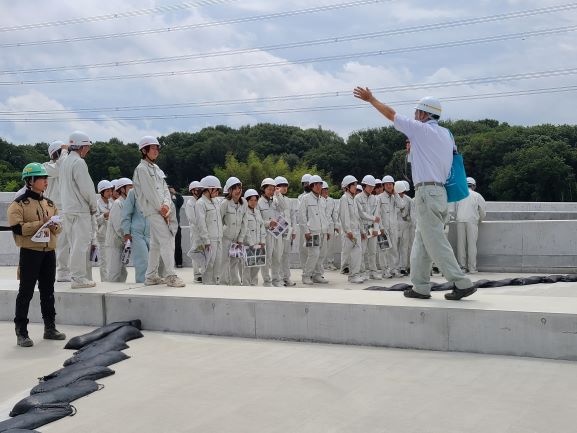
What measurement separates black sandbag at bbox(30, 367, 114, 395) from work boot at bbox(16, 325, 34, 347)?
1720mm

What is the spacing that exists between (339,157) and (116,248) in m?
52.2

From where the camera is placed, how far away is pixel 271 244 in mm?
14984

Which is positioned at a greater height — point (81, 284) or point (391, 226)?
point (391, 226)

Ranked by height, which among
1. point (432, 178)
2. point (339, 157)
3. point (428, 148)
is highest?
point (339, 157)

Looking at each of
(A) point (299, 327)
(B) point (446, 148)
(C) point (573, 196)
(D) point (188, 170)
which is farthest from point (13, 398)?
(D) point (188, 170)

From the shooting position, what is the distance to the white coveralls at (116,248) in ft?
41.4

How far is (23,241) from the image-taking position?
318 inches

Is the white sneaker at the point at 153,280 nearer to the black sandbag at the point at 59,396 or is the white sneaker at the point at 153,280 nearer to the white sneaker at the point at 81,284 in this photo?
the white sneaker at the point at 81,284

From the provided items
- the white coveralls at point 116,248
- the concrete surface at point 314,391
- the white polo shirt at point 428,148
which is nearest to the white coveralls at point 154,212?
the concrete surface at point 314,391

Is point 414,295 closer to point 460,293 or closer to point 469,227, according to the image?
point 460,293

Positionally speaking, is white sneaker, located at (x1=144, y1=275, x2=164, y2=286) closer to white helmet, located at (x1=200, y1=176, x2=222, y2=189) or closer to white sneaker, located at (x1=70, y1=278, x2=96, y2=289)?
white sneaker, located at (x1=70, y1=278, x2=96, y2=289)

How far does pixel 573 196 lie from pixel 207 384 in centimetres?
4743

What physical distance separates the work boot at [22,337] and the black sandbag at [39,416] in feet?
8.49

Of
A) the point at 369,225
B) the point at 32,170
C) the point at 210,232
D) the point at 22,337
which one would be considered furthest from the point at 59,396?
the point at 369,225
